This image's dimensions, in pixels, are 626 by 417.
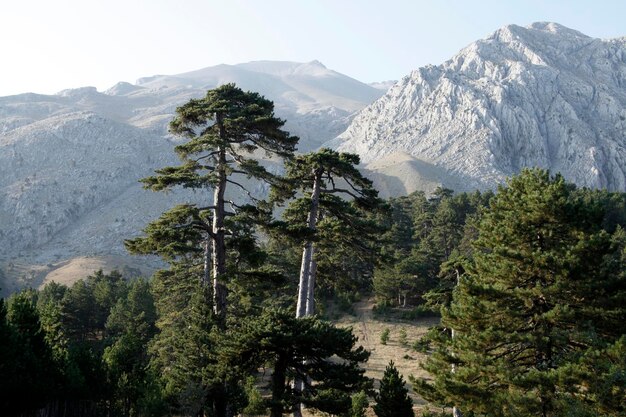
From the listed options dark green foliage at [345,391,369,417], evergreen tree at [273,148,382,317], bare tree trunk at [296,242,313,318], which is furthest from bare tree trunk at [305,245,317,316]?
dark green foliage at [345,391,369,417]

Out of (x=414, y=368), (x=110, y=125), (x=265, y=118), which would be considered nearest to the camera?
(x=265, y=118)

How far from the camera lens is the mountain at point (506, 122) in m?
148

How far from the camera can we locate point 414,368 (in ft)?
113

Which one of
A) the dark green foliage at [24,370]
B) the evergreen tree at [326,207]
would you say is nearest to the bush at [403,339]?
the evergreen tree at [326,207]

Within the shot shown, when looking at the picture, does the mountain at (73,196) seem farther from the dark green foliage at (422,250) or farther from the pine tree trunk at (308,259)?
the pine tree trunk at (308,259)

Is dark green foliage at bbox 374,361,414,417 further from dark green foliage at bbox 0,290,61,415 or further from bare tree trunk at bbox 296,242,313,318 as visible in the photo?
dark green foliage at bbox 0,290,61,415

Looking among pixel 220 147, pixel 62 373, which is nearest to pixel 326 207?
pixel 220 147

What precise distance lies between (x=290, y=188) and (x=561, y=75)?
189 meters

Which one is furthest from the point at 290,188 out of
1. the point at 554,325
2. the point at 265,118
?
the point at 554,325

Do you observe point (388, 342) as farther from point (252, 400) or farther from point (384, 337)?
point (252, 400)

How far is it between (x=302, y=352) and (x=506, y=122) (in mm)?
161469

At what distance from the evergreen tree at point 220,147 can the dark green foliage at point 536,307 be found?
8.64m

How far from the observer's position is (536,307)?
47.6 ft

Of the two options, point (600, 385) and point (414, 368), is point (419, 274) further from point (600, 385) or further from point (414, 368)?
point (600, 385)
